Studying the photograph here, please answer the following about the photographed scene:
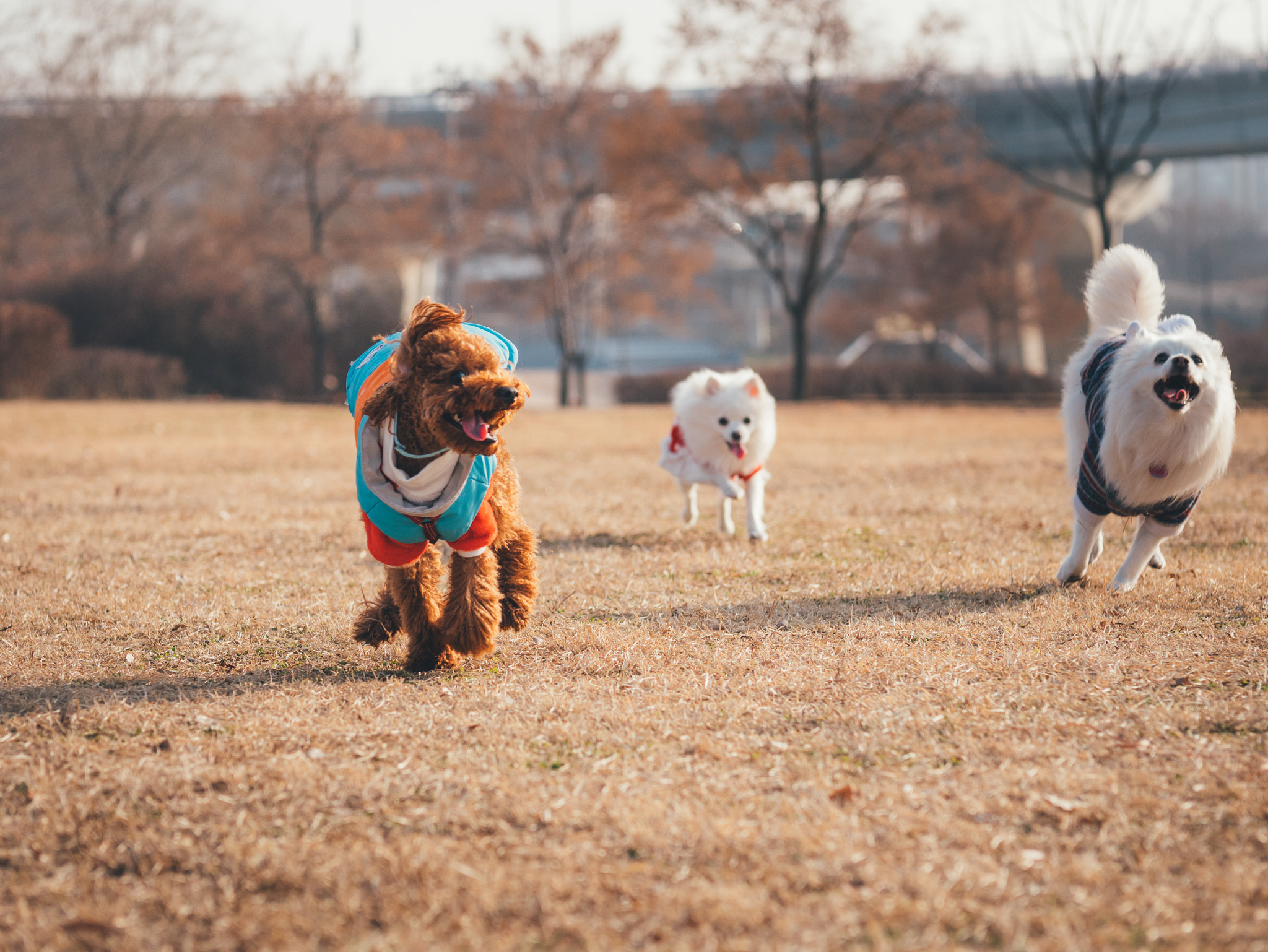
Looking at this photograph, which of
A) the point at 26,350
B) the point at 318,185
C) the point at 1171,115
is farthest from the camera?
the point at 1171,115

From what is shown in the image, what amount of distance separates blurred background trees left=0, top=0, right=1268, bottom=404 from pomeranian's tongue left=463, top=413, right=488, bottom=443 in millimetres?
24239

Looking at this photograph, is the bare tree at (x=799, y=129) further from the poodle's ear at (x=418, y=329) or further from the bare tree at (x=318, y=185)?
the poodle's ear at (x=418, y=329)

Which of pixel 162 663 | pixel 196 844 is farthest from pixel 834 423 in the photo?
pixel 196 844

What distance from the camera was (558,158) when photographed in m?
31.8

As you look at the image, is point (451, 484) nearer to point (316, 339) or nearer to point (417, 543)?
point (417, 543)

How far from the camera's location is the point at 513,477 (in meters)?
4.98

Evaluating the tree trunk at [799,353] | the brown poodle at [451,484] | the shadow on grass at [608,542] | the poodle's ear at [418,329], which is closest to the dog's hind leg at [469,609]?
the brown poodle at [451,484]

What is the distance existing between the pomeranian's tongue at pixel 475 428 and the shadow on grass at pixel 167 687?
1.10 metres

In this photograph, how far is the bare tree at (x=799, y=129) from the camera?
2788 cm

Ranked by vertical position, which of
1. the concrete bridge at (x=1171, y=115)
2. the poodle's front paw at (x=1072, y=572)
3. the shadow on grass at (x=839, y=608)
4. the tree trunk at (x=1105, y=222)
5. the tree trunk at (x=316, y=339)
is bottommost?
the shadow on grass at (x=839, y=608)

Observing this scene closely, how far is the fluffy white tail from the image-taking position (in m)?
5.98

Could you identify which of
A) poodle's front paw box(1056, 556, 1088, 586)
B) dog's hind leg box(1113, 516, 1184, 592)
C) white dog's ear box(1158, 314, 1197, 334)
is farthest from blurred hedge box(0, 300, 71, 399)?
white dog's ear box(1158, 314, 1197, 334)

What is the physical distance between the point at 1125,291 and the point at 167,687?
5330mm

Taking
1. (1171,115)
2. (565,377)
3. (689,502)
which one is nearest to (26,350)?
(565,377)
